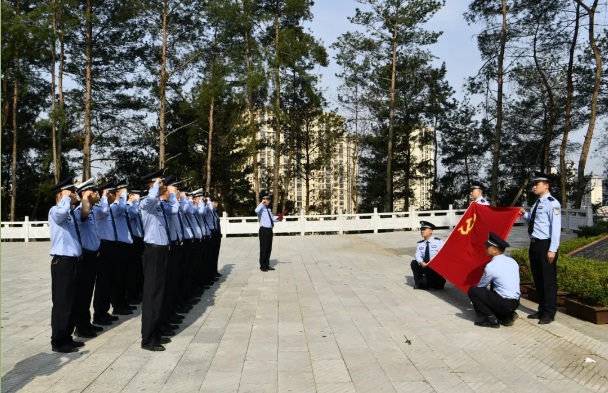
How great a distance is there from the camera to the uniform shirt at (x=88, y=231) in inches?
213

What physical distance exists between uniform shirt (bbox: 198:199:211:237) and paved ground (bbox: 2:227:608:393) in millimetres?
993

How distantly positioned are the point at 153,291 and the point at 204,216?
138 inches

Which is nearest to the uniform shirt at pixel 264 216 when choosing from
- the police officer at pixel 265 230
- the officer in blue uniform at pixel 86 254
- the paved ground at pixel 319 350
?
the police officer at pixel 265 230

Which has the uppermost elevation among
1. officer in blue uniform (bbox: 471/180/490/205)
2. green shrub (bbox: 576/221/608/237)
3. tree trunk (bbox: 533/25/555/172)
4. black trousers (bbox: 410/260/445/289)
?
tree trunk (bbox: 533/25/555/172)

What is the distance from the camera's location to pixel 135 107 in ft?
79.9

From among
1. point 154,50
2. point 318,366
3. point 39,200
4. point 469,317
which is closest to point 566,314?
point 469,317

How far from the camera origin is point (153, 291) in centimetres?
503

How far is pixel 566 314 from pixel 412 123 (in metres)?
30.3

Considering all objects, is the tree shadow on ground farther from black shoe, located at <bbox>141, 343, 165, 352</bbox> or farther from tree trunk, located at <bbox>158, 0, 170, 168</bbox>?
tree trunk, located at <bbox>158, 0, 170, 168</bbox>

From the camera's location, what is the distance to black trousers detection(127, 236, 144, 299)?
7.10 m

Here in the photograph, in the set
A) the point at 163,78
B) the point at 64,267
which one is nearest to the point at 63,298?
the point at 64,267

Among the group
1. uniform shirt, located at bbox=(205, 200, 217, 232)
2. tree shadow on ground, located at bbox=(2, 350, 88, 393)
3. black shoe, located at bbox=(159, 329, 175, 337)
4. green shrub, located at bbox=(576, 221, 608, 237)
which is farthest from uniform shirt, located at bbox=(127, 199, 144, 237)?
green shrub, located at bbox=(576, 221, 608, 237)

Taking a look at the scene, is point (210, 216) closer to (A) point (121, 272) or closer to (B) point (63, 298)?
(A) point (121, 272)

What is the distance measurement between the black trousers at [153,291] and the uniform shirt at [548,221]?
4.33 meters
